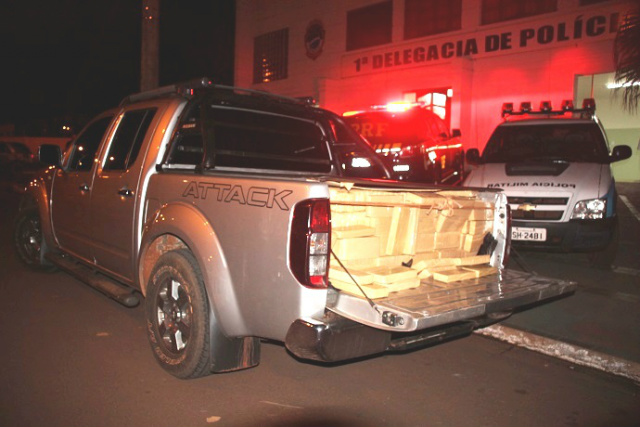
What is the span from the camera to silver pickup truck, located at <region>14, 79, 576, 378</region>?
2762 mm

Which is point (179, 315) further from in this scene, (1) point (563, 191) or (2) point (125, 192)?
(1) point (563, 191)

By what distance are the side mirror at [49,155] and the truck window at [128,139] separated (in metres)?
1.00

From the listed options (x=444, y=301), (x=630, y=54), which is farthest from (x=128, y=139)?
(x=630, y=54)

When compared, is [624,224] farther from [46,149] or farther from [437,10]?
[46,149]

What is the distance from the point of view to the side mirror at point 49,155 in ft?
17.0

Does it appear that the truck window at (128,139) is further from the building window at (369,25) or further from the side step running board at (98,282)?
the building window at (369,25)

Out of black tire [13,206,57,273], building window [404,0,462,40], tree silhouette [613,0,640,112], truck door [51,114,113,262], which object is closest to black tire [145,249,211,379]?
truck door [51,114,113,262]

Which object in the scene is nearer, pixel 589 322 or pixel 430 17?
pixel 589 322

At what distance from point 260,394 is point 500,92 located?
12592mm

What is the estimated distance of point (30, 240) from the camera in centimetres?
617

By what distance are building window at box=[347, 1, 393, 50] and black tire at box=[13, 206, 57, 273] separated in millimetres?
13063

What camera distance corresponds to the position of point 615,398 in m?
3.64

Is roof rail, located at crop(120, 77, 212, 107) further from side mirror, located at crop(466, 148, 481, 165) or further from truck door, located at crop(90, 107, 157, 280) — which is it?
side mirror, located at crop(466, 148, 481, 165)

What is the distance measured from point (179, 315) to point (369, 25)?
15.5 meters
